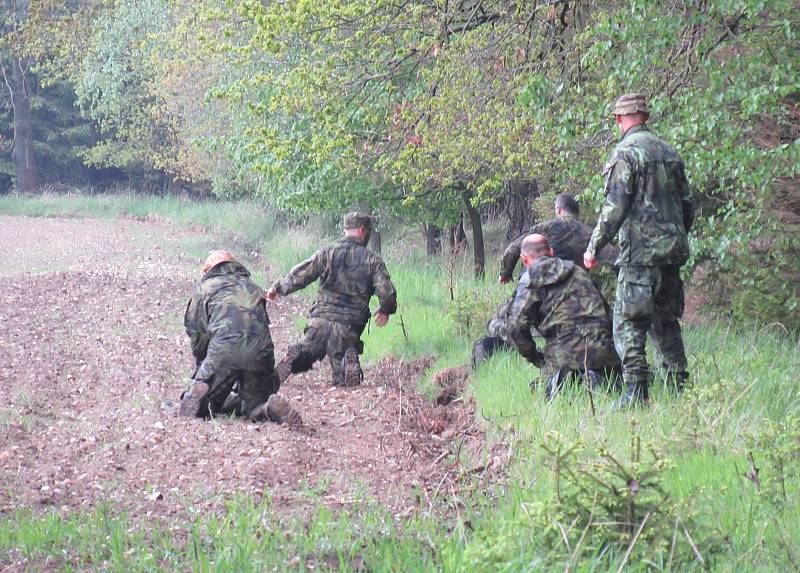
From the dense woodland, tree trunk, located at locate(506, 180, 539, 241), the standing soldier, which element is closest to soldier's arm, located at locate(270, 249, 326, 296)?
the standing soldier

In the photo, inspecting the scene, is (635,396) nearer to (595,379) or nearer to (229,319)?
(595,379)

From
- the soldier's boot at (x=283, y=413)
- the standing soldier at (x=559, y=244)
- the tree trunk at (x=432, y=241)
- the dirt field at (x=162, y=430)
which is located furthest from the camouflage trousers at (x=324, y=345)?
the tree trunk at (x=432, y=241)

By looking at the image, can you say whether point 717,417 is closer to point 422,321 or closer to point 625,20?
point 625,20

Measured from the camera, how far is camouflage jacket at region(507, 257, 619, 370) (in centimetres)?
923

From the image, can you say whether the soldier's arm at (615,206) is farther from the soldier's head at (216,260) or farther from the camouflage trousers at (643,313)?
the soldier's head at (216,260)

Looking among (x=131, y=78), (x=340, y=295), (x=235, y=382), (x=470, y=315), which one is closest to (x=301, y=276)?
(x=340, y=295)

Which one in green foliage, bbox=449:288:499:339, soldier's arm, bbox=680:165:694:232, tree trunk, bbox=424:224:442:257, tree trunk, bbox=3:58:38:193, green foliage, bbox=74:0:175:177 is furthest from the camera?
tree trunk, bbox=3:58:38:193

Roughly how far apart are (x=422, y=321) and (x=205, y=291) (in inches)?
202

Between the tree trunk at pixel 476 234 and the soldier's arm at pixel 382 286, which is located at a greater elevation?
the soldier's arm at pixel 382 286

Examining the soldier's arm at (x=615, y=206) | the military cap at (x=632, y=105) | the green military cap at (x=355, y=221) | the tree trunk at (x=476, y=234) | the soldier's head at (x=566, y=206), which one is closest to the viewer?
the soldier's arm at (x=615, y=206)

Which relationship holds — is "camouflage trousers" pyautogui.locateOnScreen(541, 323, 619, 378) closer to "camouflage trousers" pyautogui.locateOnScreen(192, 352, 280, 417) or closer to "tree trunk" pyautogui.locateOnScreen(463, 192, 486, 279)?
"camouflage trousers" pyautogui.locateOnScreen(192, 352, 280, 417)

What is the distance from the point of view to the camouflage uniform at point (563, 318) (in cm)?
923

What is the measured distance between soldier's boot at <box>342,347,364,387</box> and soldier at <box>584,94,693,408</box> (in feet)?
11.2

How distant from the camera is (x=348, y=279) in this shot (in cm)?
1147
